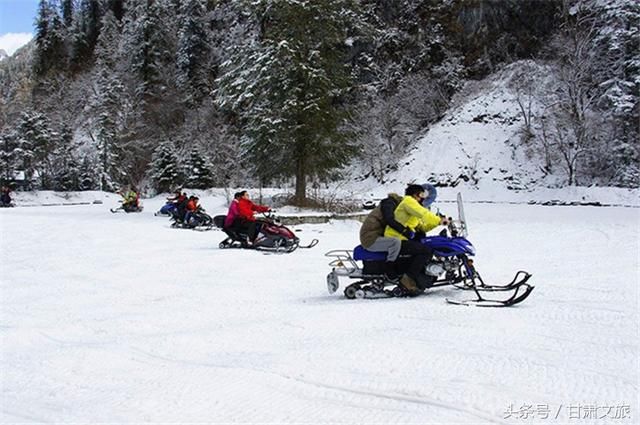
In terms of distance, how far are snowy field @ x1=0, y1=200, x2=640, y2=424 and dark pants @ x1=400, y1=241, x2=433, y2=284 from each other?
1.46 feet

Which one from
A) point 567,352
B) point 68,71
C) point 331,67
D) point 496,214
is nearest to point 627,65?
point 496,214

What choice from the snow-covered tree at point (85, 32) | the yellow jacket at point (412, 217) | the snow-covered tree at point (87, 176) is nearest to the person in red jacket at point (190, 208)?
the yellow jacket at point (412, 217)

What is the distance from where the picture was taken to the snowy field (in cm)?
323

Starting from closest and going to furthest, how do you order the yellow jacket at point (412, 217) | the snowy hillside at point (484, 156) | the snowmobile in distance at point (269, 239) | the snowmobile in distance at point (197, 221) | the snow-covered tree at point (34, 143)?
the yellow jacket at point (412, 217) → the snowmobile in distance at point (269, 239) → the snowmobile in distance at point (197, 221) → the snowy hillside at point (484, 156) → the snow-covered tree at point (34, 143)

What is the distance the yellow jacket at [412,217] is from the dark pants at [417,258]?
18 cm

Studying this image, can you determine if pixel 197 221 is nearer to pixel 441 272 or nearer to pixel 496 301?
pixel 441 272

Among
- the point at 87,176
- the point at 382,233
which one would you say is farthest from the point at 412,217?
the point at 87,176

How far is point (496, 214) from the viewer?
21.5 metres

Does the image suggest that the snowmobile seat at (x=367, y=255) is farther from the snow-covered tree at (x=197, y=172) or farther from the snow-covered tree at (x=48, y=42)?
the snow-covered tree at (x=48, y=42)

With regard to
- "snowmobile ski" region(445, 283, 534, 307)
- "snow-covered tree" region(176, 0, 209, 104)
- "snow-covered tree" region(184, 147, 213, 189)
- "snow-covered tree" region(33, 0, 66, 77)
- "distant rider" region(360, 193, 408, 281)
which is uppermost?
"snow-covered tree" region(33, 0, 66, 77)

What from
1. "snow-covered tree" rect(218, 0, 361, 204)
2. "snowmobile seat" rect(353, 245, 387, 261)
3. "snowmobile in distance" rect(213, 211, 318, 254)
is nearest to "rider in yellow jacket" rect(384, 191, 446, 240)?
"snowmobile seat" rect(353, 245, 387, 261)

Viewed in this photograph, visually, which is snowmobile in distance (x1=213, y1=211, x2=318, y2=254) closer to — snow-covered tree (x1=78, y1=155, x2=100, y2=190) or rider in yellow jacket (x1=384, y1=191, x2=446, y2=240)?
rider in yellow jacket (x1=384, y1=191, x2=446, y2=240)

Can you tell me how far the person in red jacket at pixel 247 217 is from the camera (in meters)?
12.0

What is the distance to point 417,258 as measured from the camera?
6477mm
